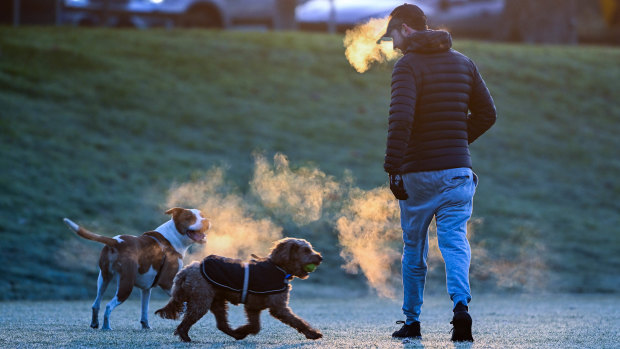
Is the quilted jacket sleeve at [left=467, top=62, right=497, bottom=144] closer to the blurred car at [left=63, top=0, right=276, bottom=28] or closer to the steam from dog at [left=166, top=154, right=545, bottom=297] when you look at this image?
the steam from dog at [left=166, top=154, right=545, bottom=297]

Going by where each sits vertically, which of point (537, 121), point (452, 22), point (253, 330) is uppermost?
point (452, 22)

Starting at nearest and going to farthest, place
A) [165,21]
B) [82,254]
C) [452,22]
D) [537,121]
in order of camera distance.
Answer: [82,254], [537,121], [165,21], [452,22]

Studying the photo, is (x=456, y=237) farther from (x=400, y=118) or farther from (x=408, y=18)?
(x=408, y=18)

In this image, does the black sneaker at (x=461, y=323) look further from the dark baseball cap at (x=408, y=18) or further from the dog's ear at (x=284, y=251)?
the dark baseball cap at (x=408, y=18)

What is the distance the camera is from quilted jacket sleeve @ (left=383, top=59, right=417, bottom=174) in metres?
5.03

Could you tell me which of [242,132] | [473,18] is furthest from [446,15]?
[242,132]

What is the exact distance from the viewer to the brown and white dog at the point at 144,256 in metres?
5.91

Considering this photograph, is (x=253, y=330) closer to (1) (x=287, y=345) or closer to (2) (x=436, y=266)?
(1) (x=287, y=345)

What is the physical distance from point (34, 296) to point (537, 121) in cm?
1356

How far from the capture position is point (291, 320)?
5.19m

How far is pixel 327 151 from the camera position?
16.5 m

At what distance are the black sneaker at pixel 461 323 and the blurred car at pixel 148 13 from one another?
66.5 feet

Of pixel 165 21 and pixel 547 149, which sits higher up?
pixel 165 21

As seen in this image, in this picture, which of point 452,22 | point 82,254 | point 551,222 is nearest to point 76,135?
point 82,254
